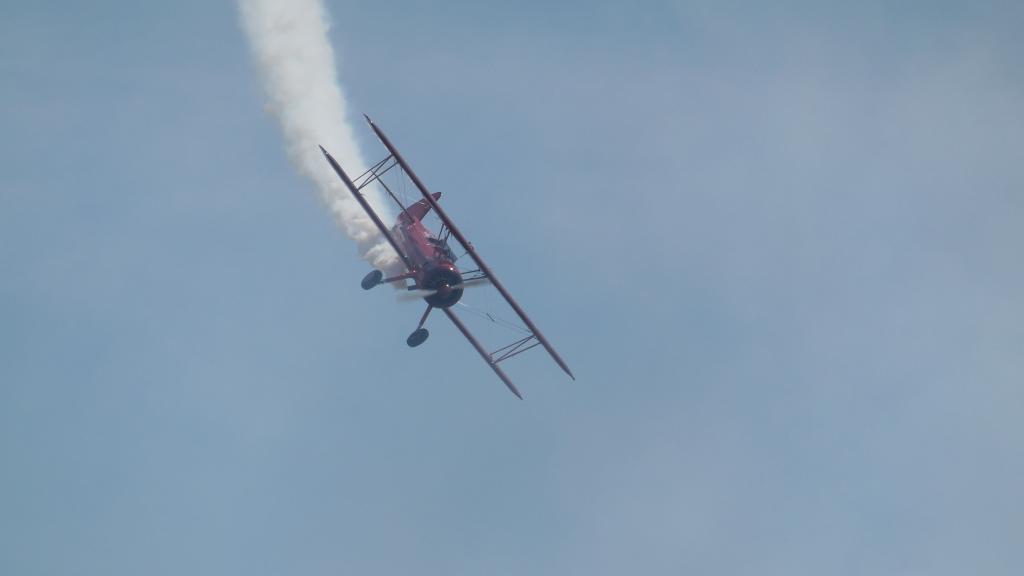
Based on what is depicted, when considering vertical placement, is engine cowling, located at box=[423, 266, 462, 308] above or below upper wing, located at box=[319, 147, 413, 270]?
below

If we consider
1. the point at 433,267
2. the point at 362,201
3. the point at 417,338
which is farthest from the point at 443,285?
the point at 362,201

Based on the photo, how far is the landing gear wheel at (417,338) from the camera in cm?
5219

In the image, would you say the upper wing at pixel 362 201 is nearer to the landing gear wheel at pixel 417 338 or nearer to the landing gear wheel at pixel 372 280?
the landing gear wheel at pixel 372 280

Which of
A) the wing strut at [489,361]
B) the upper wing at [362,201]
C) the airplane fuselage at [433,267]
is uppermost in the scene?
the upper wing at [362,201]

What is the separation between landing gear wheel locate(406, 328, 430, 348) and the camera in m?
52.2

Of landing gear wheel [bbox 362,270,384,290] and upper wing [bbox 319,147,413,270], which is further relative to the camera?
landing gear wheel [bbox 362,270,384,290]

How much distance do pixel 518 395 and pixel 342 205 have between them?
13.5 meters

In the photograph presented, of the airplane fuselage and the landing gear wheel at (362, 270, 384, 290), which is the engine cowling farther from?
the landing gear wheel at (362, 270, 384, 290)

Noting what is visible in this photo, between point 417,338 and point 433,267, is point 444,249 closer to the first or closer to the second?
point 433,267

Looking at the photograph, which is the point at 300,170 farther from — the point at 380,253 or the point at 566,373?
the point at 566,373

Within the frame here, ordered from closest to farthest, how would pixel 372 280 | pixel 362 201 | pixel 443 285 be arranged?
pixel 362 201
pixel 443 285
pixel 372 280

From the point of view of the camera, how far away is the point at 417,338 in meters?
52.2

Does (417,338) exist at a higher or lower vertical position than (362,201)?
lower

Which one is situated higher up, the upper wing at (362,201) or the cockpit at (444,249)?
the upper wing at (362,201)
